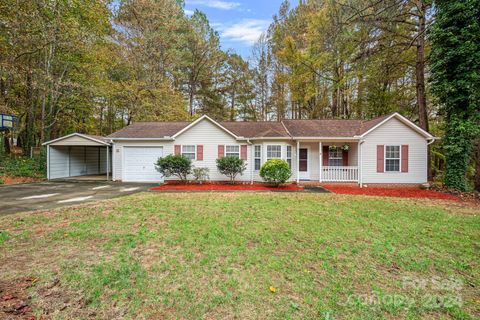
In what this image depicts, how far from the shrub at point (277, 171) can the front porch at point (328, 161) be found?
160 cm

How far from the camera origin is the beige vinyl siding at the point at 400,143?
1242 centimetres

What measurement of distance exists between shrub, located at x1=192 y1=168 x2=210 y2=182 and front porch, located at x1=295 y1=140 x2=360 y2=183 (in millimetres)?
5450

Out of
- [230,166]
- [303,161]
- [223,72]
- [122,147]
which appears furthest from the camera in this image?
[223,72]

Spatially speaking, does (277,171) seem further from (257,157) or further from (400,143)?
(400,143)

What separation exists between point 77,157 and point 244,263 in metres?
18.2

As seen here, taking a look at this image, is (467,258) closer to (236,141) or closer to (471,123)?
(471,123)

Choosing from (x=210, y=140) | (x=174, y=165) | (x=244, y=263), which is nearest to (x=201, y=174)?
(x=174, y=165)

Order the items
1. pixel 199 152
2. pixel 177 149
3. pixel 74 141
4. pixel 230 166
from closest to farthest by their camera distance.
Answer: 1. pixel 230 166
2. pixel 199 152
3. pixel 177 149
4. pixel 74 141

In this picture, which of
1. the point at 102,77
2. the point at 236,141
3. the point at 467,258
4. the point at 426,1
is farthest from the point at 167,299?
the point at 102,77

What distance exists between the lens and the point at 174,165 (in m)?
12.5

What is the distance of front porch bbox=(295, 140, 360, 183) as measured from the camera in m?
13.0

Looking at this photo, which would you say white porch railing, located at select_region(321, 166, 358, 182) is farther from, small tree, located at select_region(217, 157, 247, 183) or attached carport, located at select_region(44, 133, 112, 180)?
attached carport, located at select_region(44, 133, 112, 180)

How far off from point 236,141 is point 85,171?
13.0 meters

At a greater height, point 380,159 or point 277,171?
point 380,159
